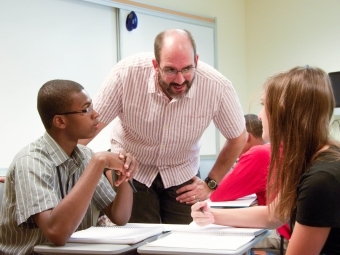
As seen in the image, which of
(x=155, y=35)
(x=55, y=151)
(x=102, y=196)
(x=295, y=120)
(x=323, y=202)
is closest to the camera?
(x=323, y=202)

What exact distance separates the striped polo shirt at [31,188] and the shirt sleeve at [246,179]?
89 cm

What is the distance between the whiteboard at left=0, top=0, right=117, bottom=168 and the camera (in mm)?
3262

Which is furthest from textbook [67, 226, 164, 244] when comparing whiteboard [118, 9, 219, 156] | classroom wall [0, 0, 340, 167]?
whiteboard [118, 9, 219, 156]

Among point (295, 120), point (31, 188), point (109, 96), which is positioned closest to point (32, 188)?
point (31, 188)

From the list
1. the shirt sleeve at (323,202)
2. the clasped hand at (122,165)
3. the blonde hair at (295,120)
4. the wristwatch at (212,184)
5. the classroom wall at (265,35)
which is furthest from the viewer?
the classroom wall at (265,35)

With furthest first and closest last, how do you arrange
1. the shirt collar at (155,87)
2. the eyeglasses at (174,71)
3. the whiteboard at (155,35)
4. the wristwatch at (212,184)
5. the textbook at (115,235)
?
the whiteboard at (155,35) → the wristwatch at (212,184) → the shirt collar at (155,87) → the eyeglasses at (174,71) → the textbook at (115,235)

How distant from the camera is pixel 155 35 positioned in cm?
436

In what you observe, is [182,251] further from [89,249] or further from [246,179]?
[246,179]

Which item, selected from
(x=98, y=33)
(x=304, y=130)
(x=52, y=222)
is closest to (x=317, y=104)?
(x=304, y=130)

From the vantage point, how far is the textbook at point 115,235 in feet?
4.81

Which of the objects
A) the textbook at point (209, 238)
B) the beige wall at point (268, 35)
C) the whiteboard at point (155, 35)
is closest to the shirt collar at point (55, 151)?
the textbook at point (209, 238)

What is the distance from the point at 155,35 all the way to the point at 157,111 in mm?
2232

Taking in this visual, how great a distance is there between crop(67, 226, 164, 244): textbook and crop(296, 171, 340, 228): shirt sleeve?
1.75ft

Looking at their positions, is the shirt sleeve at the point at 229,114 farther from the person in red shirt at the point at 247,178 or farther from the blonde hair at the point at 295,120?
the blonde hair at the point at 295,120
